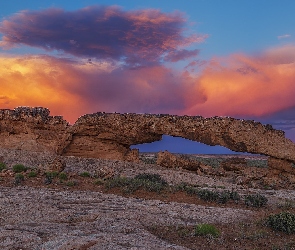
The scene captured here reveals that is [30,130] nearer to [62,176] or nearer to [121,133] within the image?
[121,133]

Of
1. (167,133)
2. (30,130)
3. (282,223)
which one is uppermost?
(30,130)

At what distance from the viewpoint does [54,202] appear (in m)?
13.8

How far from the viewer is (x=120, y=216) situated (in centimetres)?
1198

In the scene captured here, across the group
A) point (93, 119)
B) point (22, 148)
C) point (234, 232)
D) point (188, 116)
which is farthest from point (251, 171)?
point (234, 232)

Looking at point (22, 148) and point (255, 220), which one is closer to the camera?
point (255, 220)

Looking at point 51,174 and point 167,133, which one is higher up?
point 167,133

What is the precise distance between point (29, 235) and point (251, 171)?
24.7m

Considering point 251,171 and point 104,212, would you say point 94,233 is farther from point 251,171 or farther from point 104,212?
point 251,171

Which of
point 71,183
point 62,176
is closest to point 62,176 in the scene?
point 62,176

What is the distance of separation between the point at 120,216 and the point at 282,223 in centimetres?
512

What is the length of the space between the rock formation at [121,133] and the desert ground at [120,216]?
8123 mm

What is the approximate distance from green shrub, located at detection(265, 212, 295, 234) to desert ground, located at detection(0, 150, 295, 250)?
13 centimetres

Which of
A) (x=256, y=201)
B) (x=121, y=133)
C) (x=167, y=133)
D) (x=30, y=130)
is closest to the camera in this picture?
(x=256, y=201)

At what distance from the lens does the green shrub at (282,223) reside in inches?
469
